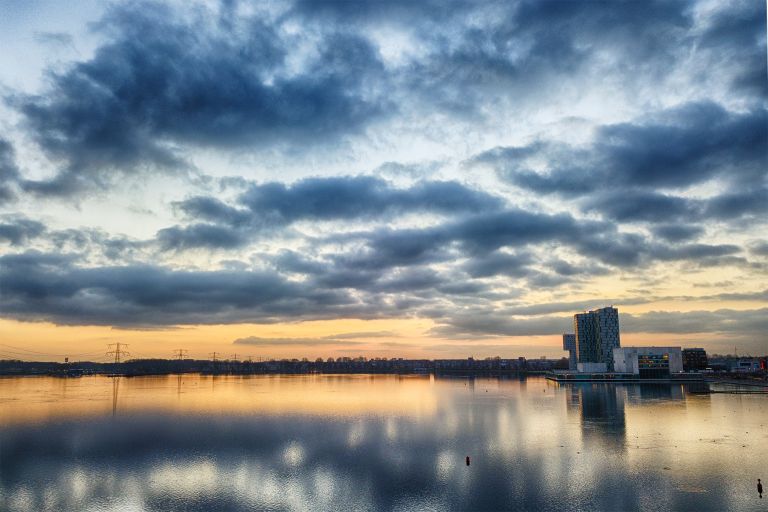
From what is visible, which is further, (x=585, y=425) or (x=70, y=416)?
(x=70, y=416)

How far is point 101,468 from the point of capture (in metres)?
87.6

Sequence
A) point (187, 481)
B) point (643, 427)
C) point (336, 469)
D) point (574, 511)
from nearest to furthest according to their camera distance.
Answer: point (574, 511) < point (187, 481) < point (336, 469) < point (643, 427)

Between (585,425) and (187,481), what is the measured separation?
96.9 m

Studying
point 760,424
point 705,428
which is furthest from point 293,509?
point 760,424

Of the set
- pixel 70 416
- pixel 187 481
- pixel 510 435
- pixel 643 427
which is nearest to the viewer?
pixel 187 481

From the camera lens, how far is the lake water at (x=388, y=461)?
2650 inches

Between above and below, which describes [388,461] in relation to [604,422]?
above

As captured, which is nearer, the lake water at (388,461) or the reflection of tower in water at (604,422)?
the lake water at (388,461)

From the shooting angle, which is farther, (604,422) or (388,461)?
(604,422)

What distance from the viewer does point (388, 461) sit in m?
90.9

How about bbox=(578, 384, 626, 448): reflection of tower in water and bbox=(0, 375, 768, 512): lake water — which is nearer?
bbox=(0, 375, 768, 512): lake water

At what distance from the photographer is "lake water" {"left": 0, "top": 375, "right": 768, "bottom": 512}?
67.3m

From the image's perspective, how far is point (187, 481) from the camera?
78.2 m

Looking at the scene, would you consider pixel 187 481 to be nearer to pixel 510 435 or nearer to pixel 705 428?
pixel 510 435
